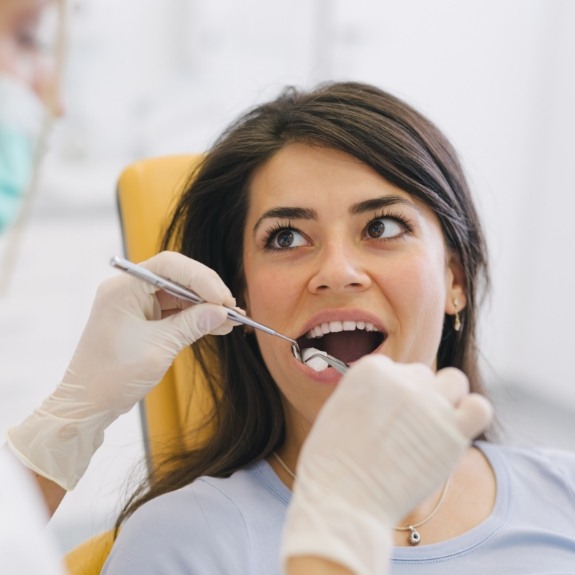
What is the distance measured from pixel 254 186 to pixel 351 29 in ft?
7.06

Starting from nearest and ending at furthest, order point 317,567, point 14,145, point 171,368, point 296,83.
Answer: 1. point 317,567
2. point 171,368
3. point 14,145
4. point 296,83

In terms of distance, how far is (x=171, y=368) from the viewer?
5.40ft

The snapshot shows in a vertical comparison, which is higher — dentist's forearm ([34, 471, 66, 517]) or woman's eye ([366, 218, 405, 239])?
woman's eye ([366, 218, 405, 239])

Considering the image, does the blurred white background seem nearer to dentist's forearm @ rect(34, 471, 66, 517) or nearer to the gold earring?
the gold earring

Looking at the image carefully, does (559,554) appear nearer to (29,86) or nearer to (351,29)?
(29,86)

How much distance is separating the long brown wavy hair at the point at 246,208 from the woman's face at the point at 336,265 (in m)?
0.04

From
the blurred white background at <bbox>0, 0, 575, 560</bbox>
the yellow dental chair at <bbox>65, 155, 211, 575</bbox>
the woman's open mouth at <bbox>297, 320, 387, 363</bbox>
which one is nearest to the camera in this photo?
the woman's open mouth at <bbox>297, 320, 387, 363</bbox>

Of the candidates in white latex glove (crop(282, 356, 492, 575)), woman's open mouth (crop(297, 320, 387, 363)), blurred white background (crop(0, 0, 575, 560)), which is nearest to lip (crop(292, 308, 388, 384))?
woman's open mouth (crop(297, 320, 387, 363))

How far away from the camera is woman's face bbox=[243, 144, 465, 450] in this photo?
128 centimetres

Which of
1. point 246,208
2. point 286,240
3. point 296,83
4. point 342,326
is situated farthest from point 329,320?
point 296,83

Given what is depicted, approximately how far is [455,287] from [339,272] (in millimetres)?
339

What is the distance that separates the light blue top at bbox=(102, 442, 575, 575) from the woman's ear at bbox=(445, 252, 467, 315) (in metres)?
0.30

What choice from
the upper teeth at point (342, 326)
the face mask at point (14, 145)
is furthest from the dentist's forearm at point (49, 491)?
the face mask at point (14, 145)

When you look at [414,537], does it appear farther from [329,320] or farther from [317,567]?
[317,567]
